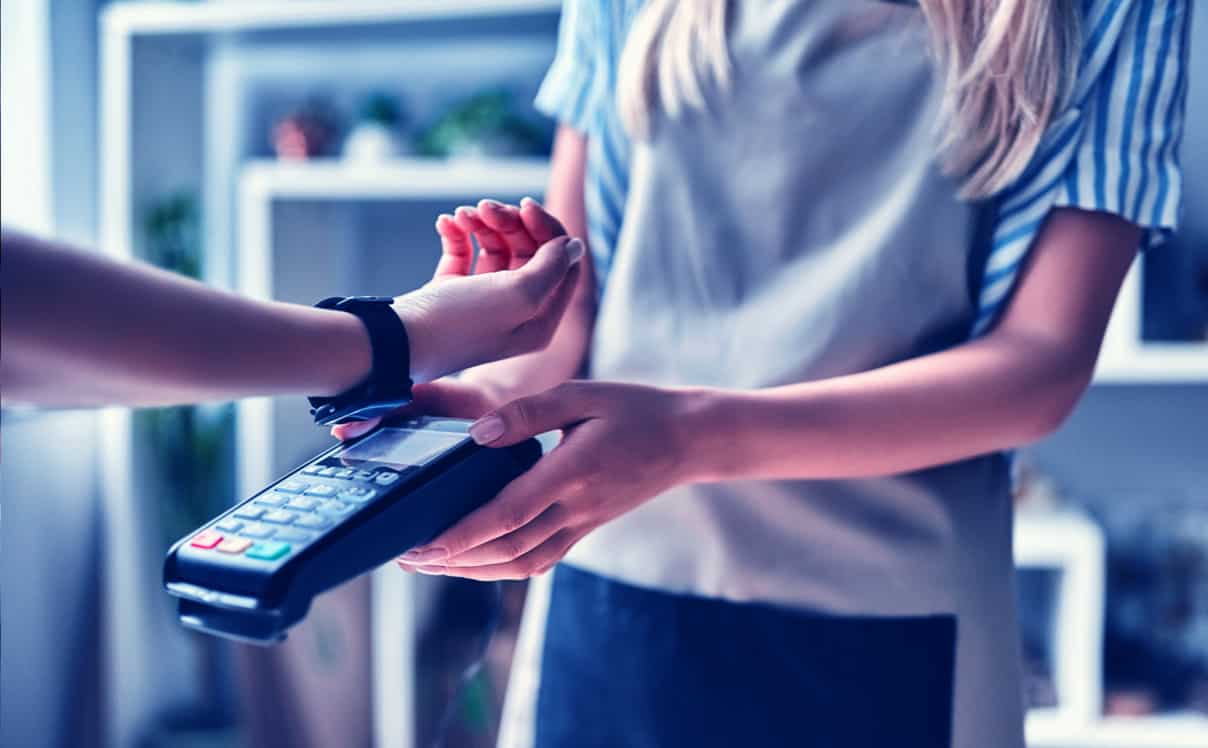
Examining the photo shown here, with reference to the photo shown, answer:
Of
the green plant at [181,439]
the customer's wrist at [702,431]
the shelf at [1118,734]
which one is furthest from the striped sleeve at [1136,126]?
the green plant at [181,439]

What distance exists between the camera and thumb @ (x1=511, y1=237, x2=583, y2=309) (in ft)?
1.27

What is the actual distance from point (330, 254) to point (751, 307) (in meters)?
1.02

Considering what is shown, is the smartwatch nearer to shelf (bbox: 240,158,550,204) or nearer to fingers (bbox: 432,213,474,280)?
fingers (bbox: 432,213,474,280)

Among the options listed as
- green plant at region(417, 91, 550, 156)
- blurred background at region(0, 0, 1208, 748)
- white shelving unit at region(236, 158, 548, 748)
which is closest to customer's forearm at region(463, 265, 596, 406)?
blurred background at region(0, 0, 1208, 748)

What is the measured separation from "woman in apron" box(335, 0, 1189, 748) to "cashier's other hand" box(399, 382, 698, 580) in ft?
0.18

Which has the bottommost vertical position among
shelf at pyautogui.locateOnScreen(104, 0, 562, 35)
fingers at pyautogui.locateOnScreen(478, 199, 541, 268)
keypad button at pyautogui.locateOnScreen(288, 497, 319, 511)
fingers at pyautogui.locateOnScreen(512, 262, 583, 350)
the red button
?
the red button

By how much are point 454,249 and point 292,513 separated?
16 cm

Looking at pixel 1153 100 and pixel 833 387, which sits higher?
pixel 1153 100

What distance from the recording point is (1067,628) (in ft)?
4.11

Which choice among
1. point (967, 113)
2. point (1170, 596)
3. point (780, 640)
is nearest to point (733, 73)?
point (967, 113)

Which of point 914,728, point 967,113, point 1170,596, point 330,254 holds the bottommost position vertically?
point 1170,596

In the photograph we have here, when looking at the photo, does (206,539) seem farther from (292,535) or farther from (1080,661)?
(1080,661)

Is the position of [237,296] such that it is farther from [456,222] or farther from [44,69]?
[44,69]

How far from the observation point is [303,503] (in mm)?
310
